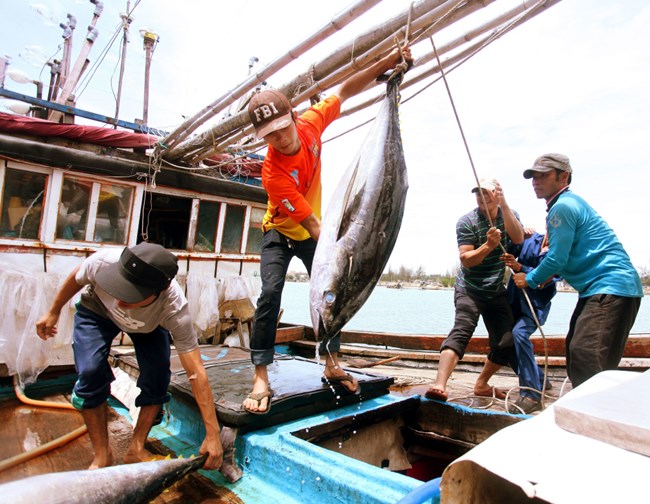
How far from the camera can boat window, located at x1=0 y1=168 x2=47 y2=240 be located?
17.1 ft

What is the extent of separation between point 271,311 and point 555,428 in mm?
2151

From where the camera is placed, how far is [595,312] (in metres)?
2.88

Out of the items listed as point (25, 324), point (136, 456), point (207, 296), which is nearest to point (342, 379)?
point (136, 456)

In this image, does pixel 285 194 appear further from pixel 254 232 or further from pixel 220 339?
pixel 254 232

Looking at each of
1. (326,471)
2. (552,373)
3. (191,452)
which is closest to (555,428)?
(326,471)

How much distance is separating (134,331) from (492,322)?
3.18m

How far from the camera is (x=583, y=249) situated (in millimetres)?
3062

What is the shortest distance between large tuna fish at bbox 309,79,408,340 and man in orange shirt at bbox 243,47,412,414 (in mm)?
453

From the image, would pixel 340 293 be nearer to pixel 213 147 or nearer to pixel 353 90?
pixel 353 90

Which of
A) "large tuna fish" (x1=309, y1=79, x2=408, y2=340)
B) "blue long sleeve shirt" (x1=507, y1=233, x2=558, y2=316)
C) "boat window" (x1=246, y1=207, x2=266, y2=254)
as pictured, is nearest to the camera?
"large tuna fish" (x1=309, y1=79, x2=408, y2=340)

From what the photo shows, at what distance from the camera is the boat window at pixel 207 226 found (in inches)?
279

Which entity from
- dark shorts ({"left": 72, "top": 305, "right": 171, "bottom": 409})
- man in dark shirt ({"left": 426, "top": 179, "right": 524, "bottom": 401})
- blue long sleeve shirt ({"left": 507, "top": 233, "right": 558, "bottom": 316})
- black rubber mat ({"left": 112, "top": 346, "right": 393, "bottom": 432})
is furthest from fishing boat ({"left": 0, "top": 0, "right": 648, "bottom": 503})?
blue long sleeve shirt ({"left": 507, "top": 233, "right": 558, "bottom": 316})

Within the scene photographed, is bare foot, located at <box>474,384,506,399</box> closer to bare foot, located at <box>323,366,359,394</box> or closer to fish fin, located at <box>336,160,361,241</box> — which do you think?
bare foot, located at <box>323,366,359,394</box>

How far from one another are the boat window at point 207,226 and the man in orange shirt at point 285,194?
4231 mm
